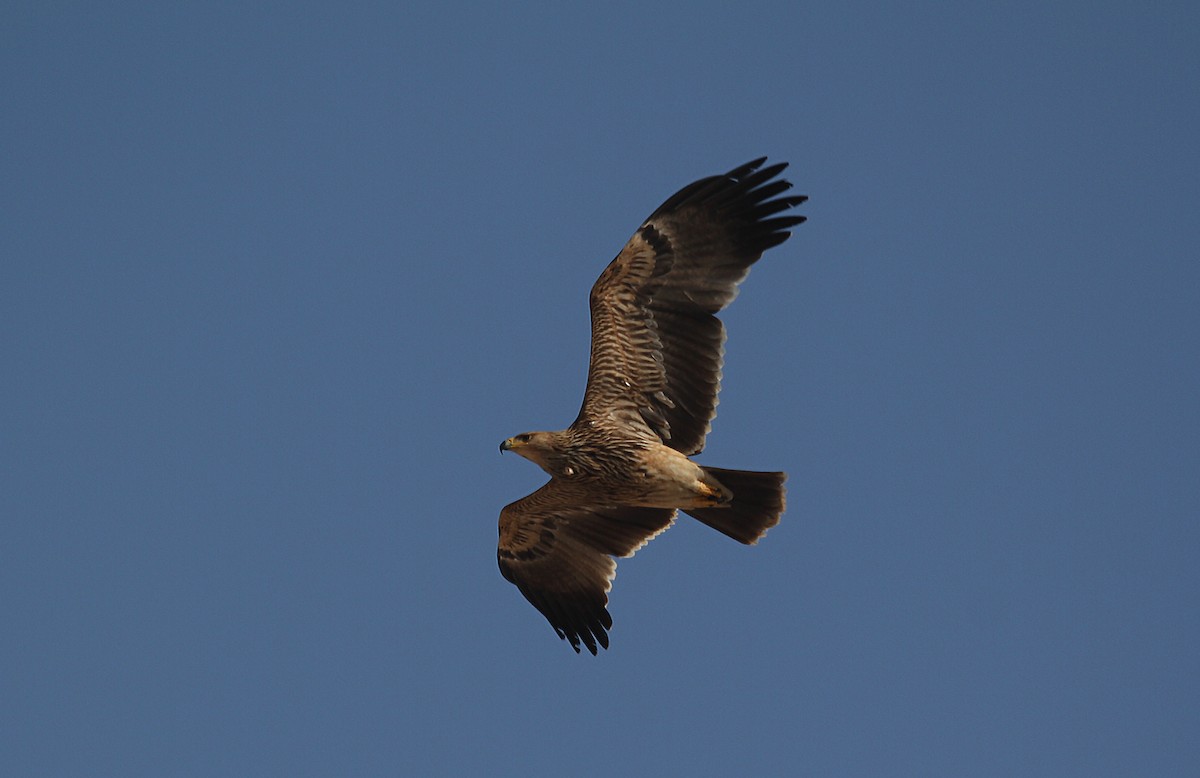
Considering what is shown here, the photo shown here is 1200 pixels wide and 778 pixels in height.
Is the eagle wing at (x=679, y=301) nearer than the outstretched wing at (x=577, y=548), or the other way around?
the eagle wing at (x=679, y=301)

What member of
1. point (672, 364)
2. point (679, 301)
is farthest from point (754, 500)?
point (679, 301)

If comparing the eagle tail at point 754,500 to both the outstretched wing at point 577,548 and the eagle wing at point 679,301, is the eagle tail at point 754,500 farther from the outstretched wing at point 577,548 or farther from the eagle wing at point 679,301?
the outstretched wing at point 577,548

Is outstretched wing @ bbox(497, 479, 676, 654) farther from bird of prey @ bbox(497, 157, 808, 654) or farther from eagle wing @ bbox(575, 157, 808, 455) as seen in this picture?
eagle wing @ bbox(575, 157, 808, 455)

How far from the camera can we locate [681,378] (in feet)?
40.9

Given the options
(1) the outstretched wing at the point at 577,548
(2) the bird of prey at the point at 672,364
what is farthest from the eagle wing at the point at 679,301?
(1) the outstretched wing at the point at 577,548

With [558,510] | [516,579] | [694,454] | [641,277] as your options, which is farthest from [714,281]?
[516,579]

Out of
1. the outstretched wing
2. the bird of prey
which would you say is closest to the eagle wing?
the bird of prey

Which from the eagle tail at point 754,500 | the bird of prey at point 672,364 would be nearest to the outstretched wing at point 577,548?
the bird of prey at point 672,364

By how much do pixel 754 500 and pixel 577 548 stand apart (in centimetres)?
186

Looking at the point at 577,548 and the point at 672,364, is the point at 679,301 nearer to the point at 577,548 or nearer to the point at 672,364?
the point at 672,364

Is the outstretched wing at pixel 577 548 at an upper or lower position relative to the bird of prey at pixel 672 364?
lower

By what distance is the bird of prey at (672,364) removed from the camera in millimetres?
12305

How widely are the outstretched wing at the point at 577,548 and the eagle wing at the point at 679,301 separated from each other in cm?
106

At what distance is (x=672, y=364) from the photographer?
1243 centimetres
